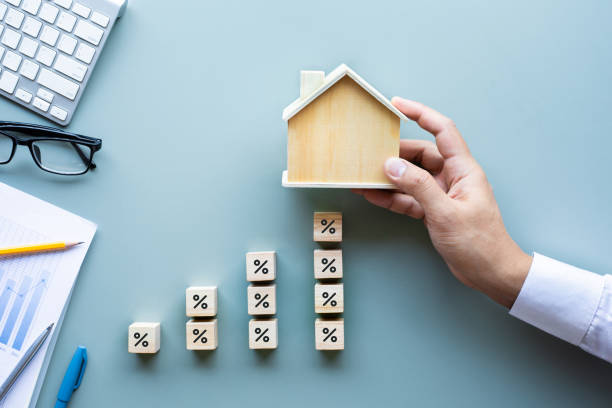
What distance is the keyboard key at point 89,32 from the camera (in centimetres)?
80

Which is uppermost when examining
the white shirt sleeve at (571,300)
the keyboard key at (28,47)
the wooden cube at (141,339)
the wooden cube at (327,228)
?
the keyboard key at (28,47)

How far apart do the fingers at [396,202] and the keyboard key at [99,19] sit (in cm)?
57

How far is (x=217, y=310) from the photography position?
83 centimetres

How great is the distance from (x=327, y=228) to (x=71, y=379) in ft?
1.84

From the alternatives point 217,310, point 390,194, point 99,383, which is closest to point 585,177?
point 390,194

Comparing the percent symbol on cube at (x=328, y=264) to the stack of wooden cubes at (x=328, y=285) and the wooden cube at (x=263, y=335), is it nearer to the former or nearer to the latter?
the stack of wooden cubes at (x=328, y=285)

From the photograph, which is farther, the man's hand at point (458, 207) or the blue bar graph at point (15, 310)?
the blue bar graph at point (15, 310)

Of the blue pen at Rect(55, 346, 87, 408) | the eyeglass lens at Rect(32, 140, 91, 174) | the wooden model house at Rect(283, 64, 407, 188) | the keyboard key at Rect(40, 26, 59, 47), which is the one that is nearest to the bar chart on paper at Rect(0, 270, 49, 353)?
the blue pen at Rect(55, 346, 87, 408)

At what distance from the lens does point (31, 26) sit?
0.80m

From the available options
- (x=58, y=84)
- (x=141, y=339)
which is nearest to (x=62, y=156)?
(x=58, y=84)

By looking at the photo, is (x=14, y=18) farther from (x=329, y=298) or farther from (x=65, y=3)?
(x=329, y=298)

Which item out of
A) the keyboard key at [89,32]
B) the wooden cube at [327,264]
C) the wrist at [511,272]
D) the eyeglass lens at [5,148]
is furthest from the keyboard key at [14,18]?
the wrist at [511,272]

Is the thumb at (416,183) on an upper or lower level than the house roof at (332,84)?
lower

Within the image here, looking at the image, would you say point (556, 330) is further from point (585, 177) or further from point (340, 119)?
point (340, 119)
